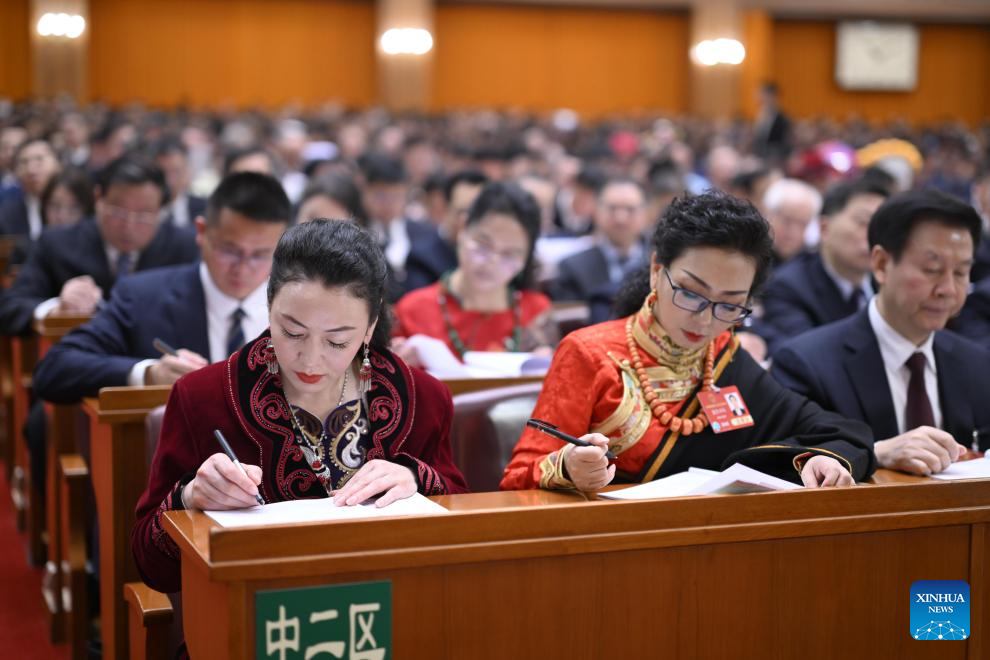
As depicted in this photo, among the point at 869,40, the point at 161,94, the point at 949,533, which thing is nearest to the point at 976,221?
the point at 949,533

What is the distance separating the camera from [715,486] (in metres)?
1.81

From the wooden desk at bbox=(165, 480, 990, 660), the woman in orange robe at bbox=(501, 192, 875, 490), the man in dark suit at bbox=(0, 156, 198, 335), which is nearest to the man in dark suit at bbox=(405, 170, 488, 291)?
the man in dark suit at bbox=(0, 156, 198, 335)

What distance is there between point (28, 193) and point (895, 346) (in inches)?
187

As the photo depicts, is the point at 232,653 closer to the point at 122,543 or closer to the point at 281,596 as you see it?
the point at 281,596

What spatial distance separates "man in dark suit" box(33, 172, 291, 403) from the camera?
109 inches

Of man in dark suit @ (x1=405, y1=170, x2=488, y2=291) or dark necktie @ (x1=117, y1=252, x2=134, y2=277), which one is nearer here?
dark necktie @ (x1=117, y1=252, x2=134, y2=277)

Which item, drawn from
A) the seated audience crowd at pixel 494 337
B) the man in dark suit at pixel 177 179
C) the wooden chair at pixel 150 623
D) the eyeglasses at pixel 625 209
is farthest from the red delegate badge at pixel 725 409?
the man in dark suit at pixel 177 179

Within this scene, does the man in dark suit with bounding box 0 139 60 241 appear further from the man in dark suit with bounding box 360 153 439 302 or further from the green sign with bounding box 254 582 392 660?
the green sign with bounding box 254 582 392 660

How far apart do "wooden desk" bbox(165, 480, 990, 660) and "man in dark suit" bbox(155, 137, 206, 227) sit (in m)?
4.83

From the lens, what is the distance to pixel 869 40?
767 inches

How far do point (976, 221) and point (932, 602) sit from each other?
1070mm

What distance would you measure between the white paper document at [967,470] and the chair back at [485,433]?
86 centimetres

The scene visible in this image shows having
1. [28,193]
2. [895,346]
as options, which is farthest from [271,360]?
[28,193]

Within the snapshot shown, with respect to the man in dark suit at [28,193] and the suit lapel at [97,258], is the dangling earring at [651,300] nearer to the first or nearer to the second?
the suit lapel at [97,258]
